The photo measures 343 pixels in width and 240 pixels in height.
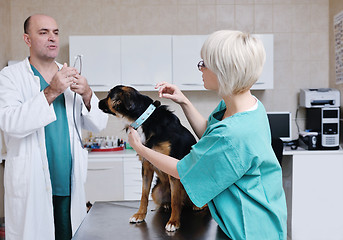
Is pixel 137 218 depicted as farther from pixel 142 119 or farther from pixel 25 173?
pixel 25 173

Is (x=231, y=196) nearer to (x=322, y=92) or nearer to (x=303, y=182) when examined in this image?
(x=303, y=182)

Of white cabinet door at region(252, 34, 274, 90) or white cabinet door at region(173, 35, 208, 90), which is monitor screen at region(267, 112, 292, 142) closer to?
white cabinet door at region(252, 34, 274, 90)

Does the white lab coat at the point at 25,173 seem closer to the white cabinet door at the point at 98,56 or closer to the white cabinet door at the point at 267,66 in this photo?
the white cabinet door at the point at 98,56

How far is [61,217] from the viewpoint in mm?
1888

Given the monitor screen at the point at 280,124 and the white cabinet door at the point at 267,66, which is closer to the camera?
the white cabinet door at the point at 267,66

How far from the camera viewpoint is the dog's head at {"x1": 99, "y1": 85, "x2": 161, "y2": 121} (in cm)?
130

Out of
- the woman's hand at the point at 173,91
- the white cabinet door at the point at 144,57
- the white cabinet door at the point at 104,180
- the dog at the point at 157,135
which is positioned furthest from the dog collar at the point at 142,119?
the white cabinet door at the point at 144,57

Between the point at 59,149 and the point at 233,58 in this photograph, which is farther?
the point at 59,149

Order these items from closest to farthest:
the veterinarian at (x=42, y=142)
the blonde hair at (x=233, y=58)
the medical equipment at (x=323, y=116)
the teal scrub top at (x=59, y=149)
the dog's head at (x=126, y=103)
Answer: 1. the blonde hair at (x=233, y=58)
2. the dog's head at (x=126, y=103)
3. the veterinarian at (x=42, y=142)
4. the teal scrub top at (x=59, y=149)
5. the medical equipment at (x=323, y=116)

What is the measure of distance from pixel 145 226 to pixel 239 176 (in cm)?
44

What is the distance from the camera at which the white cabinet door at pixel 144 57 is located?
12.3ft

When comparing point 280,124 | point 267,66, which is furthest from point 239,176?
point 280,124

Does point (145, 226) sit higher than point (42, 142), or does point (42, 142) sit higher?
point (42, 142)

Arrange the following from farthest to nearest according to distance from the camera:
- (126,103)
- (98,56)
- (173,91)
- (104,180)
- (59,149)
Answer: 1. (98,56)
2. (104,180)
3. (59,149)
4. (173,91)
5. (126,103)
